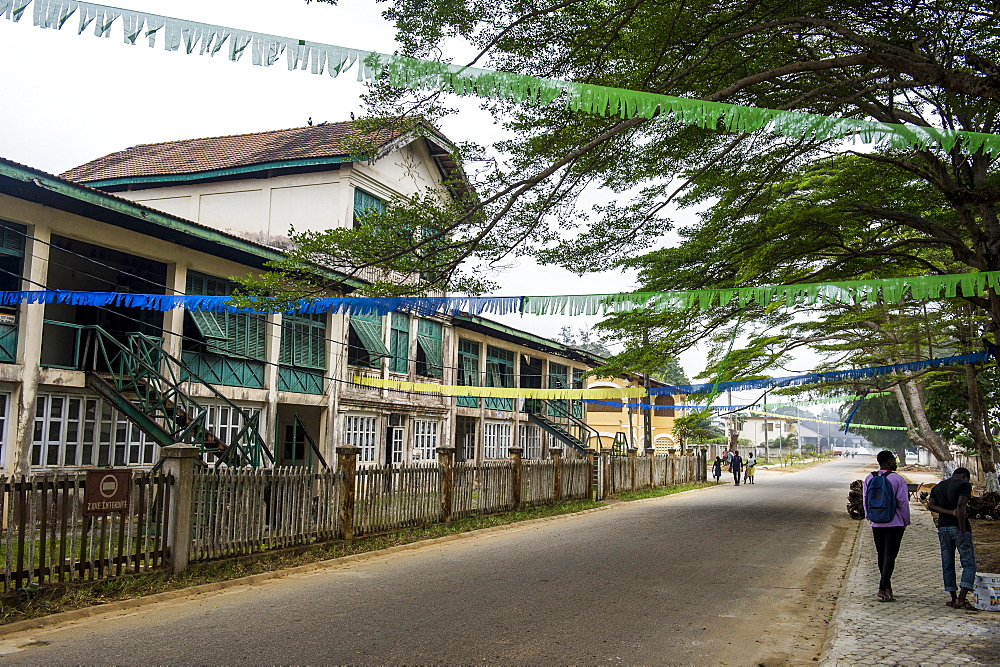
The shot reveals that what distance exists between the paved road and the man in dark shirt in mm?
1365

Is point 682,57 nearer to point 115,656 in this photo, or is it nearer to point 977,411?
point 115,656

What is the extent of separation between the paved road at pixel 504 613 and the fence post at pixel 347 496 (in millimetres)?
877

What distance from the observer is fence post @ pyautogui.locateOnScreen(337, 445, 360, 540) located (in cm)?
1216

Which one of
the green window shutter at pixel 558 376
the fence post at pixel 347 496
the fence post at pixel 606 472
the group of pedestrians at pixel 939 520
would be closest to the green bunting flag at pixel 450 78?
the group of pedestrians at pixel 939 520

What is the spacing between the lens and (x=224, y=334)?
17.4 m

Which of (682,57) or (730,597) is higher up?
(682,57)

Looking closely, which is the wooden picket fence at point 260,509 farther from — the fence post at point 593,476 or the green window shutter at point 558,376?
the green window shutter at point 558,376

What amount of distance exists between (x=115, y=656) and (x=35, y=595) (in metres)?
2.03

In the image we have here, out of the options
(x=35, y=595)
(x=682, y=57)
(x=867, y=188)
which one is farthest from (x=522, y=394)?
(x=35, y=595)

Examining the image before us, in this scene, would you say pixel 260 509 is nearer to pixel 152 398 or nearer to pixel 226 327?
pixel 152 398

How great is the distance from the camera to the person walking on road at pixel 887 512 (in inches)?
326

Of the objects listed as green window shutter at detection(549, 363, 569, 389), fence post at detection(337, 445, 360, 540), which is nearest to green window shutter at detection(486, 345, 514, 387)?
green window shutter at detection(549, 363, 569, 389)

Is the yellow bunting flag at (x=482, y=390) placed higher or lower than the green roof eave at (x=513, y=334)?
lower

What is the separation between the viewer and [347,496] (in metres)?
12.2
